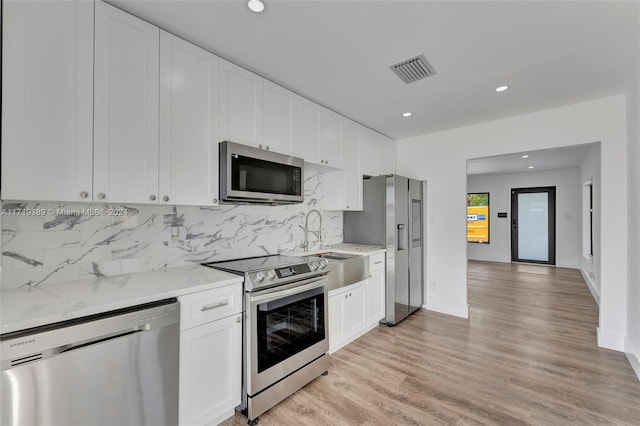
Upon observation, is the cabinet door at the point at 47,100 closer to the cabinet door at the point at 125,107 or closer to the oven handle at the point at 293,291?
the cabinet door at the point at 125,107

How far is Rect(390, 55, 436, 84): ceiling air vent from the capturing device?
2246mm

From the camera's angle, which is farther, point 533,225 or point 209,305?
point 533,225

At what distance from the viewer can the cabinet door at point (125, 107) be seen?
1604 mm

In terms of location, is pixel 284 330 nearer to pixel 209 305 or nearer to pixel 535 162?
pixel 209 305

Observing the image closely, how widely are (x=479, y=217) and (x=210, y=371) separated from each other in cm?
874

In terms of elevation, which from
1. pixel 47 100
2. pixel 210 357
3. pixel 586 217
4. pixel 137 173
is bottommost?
pixel 210 357

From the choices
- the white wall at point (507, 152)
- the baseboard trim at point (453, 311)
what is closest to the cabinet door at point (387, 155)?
the white wall at point (507, 152)

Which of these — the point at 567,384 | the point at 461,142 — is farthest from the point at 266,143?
the point at 567,384

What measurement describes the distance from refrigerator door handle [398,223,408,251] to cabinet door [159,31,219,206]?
7.93ft

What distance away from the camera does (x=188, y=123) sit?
77.2 inches

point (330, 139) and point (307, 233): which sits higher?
point (330, 139)

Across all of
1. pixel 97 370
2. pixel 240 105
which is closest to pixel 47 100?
pixel 240 105

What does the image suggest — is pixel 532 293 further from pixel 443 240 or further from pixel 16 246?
pixel 16 246

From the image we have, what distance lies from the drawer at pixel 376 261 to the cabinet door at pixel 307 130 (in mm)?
1296
